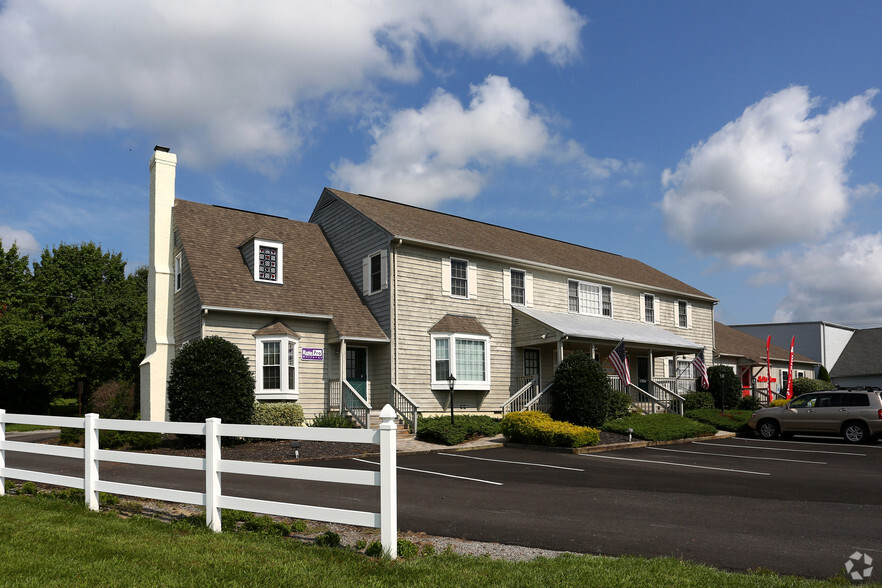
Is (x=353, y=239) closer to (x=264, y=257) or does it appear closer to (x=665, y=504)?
(x=264, y=257)

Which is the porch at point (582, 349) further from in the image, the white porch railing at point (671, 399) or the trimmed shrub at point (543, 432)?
the trimmed shrub at point (543, 432)

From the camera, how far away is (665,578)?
5.46 meters

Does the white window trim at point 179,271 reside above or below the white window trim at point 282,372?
above

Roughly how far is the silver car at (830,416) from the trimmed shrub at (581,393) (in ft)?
17.5

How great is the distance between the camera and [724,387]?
30016 millimetres

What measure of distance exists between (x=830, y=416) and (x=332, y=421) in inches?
596

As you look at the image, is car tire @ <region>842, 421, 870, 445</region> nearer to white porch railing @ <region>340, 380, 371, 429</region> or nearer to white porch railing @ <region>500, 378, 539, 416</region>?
white porch railing @ <region>500, 378, 539, 416</region>

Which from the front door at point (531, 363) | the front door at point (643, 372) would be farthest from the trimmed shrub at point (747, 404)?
the front door at point (531, 363)

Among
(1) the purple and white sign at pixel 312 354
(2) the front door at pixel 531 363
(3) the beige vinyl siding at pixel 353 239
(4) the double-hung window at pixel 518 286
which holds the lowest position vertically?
(2) the front door at pixel 531 363

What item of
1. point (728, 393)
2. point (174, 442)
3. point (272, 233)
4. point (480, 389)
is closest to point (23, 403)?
point (272, 233)

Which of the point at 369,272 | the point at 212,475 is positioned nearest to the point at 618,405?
the point at 369,272

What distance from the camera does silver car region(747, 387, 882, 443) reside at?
20.0m

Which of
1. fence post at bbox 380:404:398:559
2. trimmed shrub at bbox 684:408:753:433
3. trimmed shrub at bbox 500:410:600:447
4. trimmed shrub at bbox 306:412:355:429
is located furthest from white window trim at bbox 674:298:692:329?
fence post at bbox 380:404:398:559

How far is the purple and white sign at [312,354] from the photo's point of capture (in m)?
21.9
